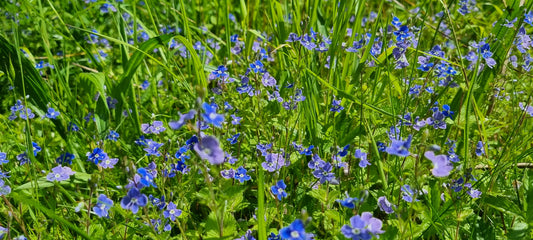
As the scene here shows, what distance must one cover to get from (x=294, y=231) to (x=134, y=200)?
56 cm

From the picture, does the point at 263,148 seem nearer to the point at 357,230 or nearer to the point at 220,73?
the point at 220,73

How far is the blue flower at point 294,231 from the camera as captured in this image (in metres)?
1.66

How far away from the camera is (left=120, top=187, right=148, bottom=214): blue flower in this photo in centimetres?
174

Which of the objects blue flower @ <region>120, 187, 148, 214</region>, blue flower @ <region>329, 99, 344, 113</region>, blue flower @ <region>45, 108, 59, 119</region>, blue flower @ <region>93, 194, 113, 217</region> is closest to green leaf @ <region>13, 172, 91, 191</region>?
blue flower @ <region>93, 194, 113, 217</region>

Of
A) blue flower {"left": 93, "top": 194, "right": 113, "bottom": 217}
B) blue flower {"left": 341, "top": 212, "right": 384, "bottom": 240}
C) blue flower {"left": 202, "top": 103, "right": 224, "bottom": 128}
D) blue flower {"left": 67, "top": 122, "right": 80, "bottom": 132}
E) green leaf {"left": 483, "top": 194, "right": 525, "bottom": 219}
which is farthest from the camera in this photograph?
blue flower {"left": 67, "top": 122, "right": 80, "bottom": 132}

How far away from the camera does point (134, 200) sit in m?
1.77

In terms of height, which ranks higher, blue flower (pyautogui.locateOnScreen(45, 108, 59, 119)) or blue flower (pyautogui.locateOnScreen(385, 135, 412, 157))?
Answer: blue flower (pyautogui.locateOnScreen(45, 108, 59, 119))

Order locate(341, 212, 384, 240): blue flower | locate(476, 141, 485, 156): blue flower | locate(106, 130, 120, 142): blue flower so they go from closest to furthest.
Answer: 1. locate(341, 212, 384, 240): blue flower
2. locate(476, 141, 485, 156): blue flower
3. locate(106, 130, 120, 142): blue flower

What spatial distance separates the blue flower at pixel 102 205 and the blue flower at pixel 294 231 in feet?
2.14

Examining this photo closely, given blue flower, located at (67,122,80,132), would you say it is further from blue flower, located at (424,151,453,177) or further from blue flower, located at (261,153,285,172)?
blue flower, located at (424,151,453,177)

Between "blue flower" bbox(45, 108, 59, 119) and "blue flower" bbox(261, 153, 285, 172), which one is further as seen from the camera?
"blue flower" bbox(45, 108, 59, 119)

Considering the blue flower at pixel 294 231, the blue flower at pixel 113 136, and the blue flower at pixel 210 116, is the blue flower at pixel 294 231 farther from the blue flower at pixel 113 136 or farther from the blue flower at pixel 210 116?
the blue flower at pixel 113 136

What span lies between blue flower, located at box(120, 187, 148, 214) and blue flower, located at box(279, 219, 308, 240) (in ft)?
1.55

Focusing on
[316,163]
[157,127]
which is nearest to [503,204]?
[316,163]
